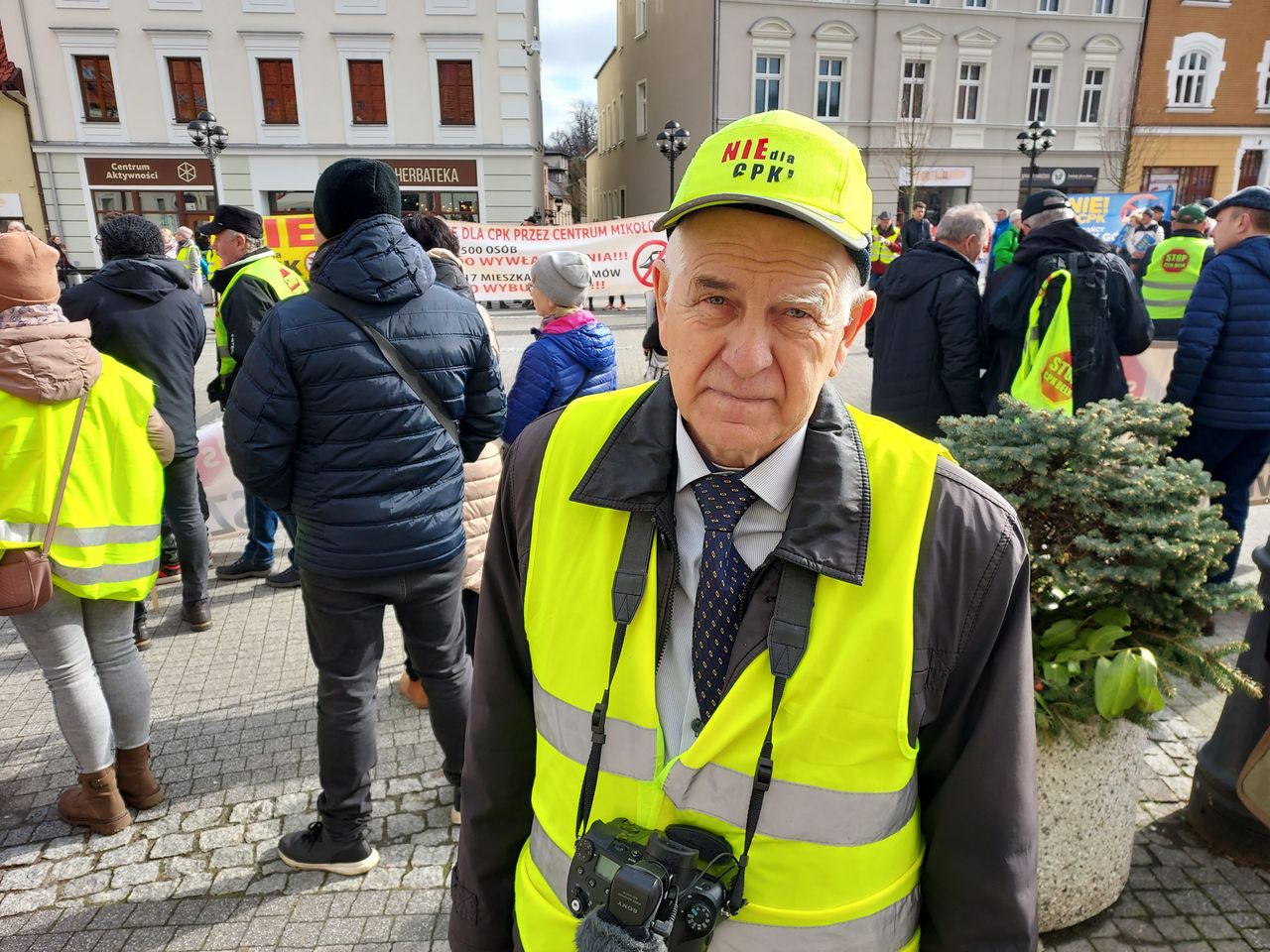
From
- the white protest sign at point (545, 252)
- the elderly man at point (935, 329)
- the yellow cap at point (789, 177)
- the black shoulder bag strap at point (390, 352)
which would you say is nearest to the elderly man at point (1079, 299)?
the elderly man at point (935, 329)

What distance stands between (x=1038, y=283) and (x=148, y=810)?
4905 mm

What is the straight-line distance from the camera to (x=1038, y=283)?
14.9ft

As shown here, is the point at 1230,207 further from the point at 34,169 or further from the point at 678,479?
the point at 34,169

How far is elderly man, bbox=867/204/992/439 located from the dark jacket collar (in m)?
3.58

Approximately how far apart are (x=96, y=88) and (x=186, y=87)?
254 cm

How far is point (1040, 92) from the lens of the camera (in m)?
31.7

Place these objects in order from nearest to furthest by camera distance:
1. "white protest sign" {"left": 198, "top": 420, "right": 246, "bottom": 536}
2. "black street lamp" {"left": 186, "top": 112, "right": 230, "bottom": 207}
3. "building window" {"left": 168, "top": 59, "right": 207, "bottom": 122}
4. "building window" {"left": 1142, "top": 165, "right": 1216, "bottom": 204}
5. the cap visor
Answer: the cap visor → "white protest sign" {"left": 198, "top": 420, "right": 246, "bottom": 536} → "black street lamp" {"left": 186, "top": 112, "right": 230, "bottom": 207} → "building window" {"left": 168, "top": 59, "right": 207, "bottom": 122} → "building window" {"left": 1142, "top": 165, "right": 1216, "bottom": 204}

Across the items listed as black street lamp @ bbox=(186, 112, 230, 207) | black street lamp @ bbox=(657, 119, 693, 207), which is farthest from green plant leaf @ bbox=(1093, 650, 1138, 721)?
black street lamp @ bbox=(186, 112, 230, 207)

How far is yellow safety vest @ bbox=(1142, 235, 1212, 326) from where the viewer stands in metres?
7.32

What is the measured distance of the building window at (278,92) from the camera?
25438 millimetres

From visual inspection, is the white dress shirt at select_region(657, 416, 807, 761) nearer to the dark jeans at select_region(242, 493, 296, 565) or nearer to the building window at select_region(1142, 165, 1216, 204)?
the dark jeans at select_region(242, 493, 296, 565)

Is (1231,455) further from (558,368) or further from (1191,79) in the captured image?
(1191,79)

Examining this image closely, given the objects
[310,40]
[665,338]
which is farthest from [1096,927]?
[310,40]

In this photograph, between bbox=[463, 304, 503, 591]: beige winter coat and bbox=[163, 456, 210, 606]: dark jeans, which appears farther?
bbox=[163, 456, 210, 606]: dark jeans
